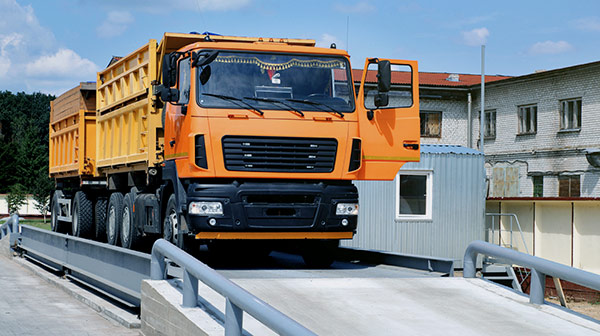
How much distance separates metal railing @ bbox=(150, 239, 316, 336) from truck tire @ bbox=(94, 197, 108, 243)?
8.10 meters

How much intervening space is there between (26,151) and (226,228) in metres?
81.3

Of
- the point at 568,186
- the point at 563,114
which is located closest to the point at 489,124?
the point at 563,114

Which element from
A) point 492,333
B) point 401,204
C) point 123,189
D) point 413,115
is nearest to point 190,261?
point 492,333

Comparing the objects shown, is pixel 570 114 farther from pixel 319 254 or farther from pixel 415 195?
pixel 319 254

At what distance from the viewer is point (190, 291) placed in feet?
25.0

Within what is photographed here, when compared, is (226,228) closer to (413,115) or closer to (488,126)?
(413,115)

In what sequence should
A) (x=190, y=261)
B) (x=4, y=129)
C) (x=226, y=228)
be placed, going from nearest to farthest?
(x=190, y=261) < (x=226, y=228) < (x=4, y=129)

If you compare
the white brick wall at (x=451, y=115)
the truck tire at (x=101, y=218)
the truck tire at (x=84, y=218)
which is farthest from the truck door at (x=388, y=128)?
the white brick wall at (x=451, y=115)

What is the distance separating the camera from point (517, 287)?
9.96 m

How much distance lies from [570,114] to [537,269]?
30.6m

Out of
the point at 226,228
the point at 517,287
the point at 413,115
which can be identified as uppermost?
the point at 413,115

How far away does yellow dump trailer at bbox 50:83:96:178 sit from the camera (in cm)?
1708

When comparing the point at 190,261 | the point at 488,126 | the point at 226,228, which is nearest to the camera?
the point at 190,261

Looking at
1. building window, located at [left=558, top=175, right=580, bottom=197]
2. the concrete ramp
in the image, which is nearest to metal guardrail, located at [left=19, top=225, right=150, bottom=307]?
the concrete ramp
